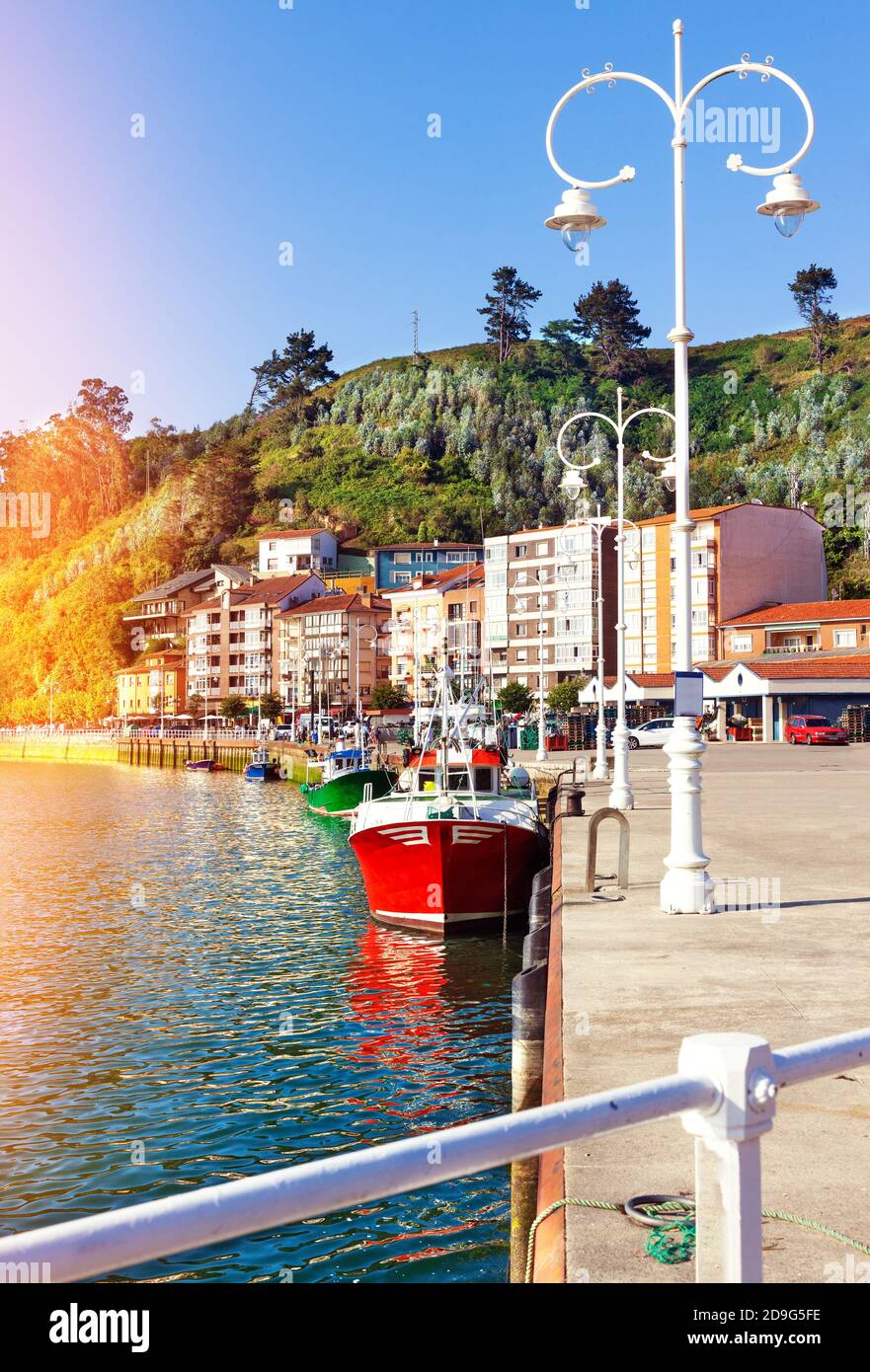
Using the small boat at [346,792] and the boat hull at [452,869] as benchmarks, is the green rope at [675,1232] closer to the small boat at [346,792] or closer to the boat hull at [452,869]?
the boat hull at [452,869]

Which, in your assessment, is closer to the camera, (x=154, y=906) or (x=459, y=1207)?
(x=459, y=1207)

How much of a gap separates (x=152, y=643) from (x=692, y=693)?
534ft

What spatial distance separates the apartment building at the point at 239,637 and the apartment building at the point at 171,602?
37.8 ft

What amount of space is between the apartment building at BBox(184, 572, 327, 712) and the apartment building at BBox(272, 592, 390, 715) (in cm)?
557

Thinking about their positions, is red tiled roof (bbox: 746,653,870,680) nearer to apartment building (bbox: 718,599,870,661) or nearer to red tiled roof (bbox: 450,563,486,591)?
apartment building (bbox: 718,599,870,661)

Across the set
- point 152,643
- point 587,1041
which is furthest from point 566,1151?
point 152,643

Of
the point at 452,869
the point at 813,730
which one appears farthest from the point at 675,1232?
the point at 813,730

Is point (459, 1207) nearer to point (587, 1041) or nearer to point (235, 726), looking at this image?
point (587, 1041)

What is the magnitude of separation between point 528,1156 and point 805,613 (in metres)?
92.6

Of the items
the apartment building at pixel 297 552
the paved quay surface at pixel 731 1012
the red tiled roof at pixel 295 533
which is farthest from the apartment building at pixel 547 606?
the paved quay surface at pixel 731 1012

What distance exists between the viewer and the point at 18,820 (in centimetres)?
6247

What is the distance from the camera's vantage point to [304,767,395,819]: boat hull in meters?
57.6

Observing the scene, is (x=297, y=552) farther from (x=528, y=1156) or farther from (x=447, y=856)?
(x=528, y=1156)

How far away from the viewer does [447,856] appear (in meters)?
25.1
